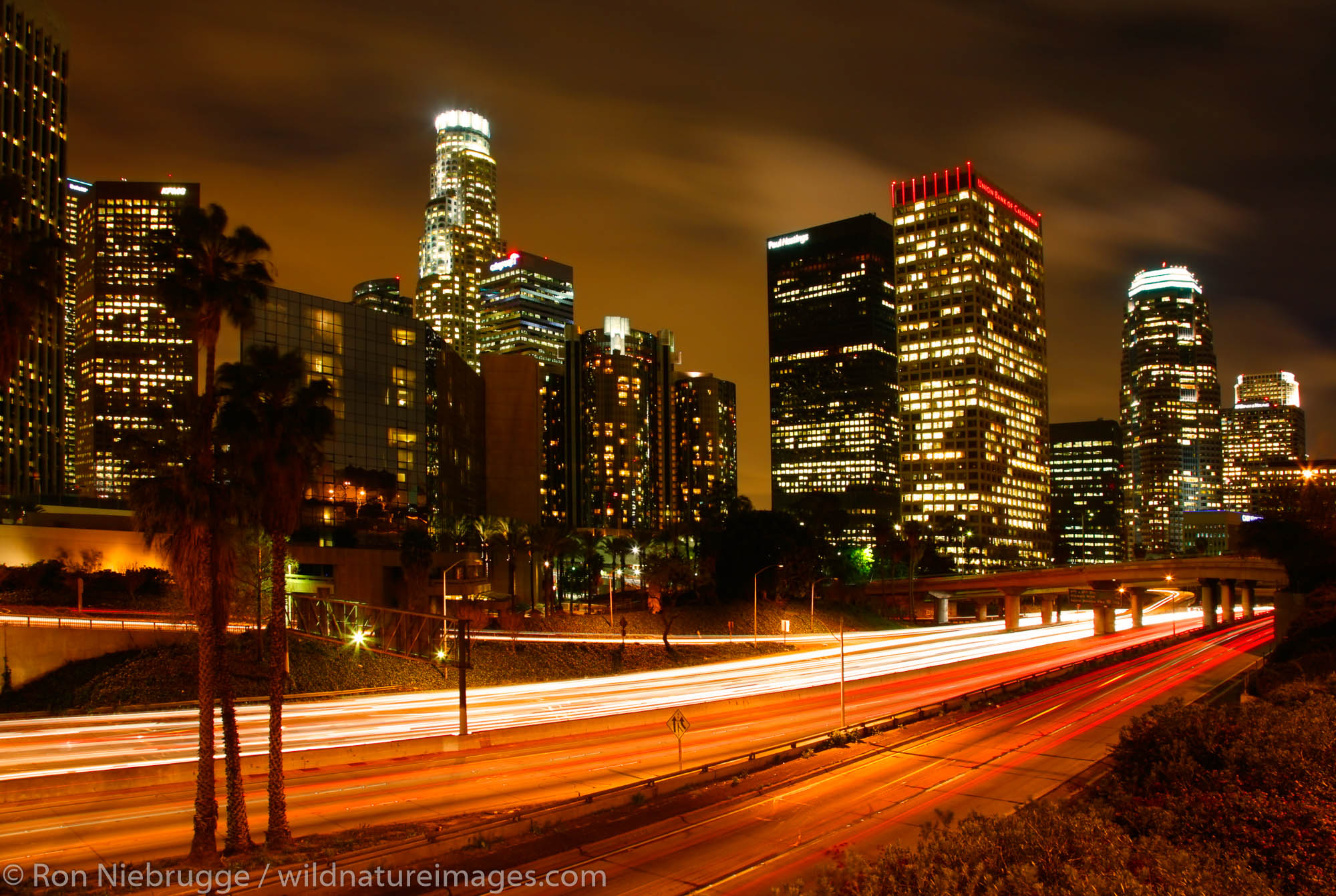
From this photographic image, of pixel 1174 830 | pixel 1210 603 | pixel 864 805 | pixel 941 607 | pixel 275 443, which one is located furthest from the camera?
pixel 941 607

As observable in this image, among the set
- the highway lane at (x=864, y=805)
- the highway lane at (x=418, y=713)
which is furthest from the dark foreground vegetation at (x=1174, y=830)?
the highway lane at (x=418, y=713)

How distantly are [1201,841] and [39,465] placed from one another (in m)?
172

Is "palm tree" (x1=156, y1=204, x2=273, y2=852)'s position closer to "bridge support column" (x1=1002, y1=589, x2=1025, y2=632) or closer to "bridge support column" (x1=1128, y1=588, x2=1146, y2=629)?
"bridge support column" (x1=1002, y1=589, x2=1025, y2=632)

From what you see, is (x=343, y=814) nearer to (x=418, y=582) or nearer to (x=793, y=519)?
(x=418, y=582)

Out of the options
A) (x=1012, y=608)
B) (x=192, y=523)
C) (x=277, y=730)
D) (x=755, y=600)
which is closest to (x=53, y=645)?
(x=277, y=730)

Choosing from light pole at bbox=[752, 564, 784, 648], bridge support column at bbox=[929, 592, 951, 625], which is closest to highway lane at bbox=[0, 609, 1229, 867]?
light pole at bbox=[752, 564, 784, 648]

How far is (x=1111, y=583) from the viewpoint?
9981 centimetres

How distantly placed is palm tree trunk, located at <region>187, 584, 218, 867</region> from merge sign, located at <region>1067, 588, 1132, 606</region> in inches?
3569

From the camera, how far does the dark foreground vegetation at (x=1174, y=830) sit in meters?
9.92

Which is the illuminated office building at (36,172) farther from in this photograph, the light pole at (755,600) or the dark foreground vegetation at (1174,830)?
the dark foreground vegetation at (1174,830)

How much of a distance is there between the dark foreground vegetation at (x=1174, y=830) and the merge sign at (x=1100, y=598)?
79.1 meters

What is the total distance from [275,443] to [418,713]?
22.9 metres

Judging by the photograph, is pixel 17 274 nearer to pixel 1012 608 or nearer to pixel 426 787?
pixel 426 787

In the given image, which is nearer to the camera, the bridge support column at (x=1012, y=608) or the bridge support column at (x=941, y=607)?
the bridge support column at (x=1012, y=608)
